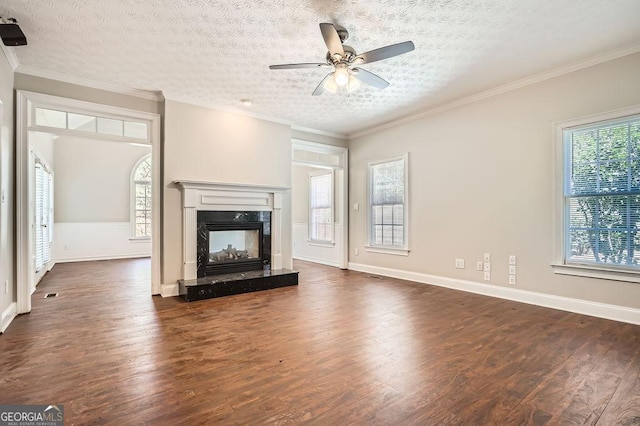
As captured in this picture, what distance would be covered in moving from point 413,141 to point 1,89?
5180 mm

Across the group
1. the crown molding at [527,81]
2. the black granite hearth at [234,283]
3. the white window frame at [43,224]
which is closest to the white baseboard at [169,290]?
the black granite hearth at [234,283]

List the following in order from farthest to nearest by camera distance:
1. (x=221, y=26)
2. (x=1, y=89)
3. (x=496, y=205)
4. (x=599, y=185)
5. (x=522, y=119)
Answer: (x=496, y=205) < (x=522, y=119) < (x=599, y=185) < (x=1, y=89) < (x=221, y=26)

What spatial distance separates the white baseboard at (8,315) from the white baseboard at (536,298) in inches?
199

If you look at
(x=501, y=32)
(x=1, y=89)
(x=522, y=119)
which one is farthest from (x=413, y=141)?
(x=1, y=89)

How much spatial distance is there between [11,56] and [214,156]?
2.34 meters

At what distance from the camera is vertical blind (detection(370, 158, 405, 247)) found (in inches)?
224

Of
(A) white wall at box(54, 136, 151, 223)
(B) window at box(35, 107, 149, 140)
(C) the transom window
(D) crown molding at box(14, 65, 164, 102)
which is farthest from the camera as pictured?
(A) white wall at box(54, 136, 151, 223)

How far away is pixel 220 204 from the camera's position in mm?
4855

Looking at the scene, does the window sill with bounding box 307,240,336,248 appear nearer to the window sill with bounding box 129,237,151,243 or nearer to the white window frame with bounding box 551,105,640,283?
the white window frame with bounding box 551,105,640,283

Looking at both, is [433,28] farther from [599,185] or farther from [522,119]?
[599,185]

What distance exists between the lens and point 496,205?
4348 mm

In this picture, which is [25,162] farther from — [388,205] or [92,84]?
[388,205]

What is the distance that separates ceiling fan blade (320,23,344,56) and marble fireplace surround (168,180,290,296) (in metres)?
2.75

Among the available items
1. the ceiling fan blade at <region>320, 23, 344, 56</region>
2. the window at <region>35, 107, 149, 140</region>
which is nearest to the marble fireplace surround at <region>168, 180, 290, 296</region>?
the window at <region>35, 107, 149, 140</region>
